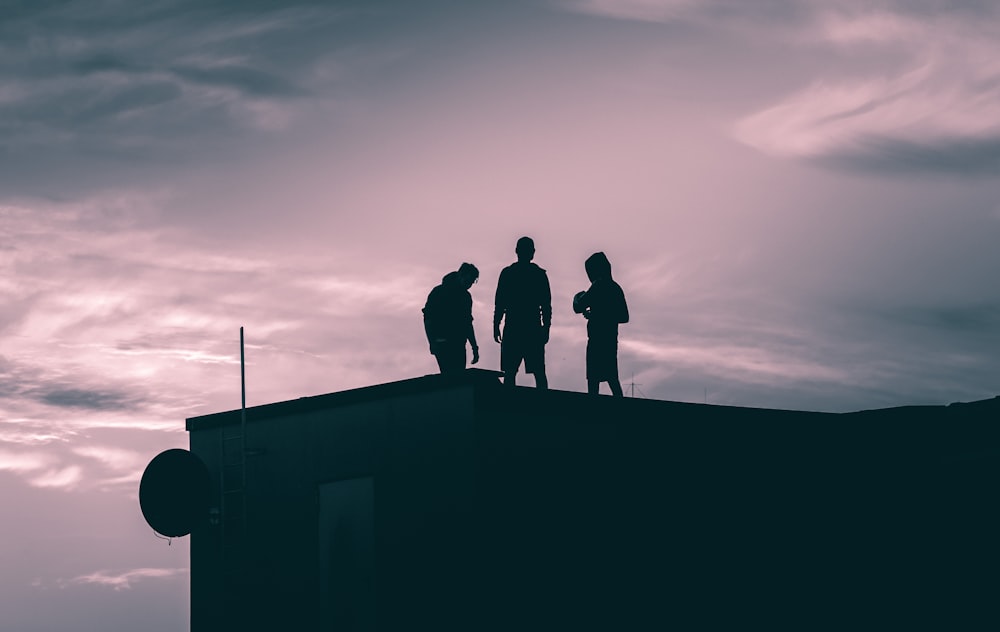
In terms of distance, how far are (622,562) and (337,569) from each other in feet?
14.7

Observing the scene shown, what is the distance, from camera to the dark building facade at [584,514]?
19969mm

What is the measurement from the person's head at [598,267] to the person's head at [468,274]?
1.79 metres

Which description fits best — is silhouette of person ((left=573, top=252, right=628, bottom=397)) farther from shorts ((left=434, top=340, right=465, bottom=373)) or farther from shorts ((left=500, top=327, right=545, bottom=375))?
shorts ((left=434, top=340, right=465, bottom=373))

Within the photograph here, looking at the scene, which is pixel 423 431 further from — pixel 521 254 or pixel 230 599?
pixel 230 599

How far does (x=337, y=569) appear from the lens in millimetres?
21188

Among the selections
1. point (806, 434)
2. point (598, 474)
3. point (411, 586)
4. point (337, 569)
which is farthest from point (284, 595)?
point (806, 434)

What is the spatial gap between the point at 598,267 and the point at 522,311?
136 cm

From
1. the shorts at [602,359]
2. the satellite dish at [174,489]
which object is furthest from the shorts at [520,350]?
the satellite dish at [174,489]

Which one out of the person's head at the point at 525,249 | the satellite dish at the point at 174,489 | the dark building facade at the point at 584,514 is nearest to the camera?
the dark building facade at the point at 584,514

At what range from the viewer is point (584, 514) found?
69.0 ft

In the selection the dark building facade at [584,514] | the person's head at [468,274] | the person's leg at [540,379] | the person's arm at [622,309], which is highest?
the person's head at [468,274]

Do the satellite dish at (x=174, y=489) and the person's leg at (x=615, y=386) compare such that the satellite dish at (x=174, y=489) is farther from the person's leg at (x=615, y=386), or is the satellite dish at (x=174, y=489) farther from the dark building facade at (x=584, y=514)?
the person's leg at (x=615, y=386)

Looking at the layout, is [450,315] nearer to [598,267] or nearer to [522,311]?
[522,311]

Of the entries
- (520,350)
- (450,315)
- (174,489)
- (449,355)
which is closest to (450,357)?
(449,355)
